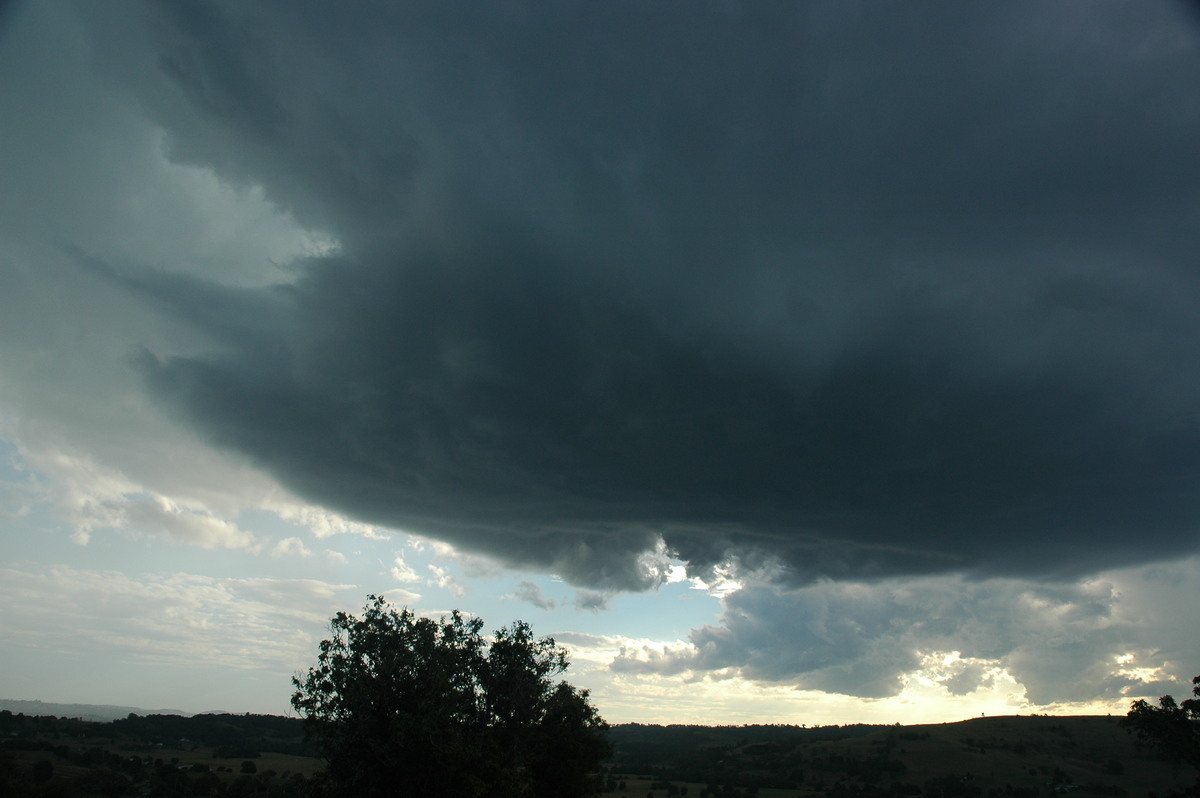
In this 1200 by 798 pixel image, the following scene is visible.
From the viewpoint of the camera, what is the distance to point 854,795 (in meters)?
117

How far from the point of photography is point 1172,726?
67.2m

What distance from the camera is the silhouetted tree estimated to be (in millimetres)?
66188

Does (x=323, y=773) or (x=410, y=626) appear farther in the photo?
(x=410, y=626)

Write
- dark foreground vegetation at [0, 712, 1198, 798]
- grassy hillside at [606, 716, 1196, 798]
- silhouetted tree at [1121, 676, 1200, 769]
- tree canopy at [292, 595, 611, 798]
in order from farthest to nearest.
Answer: grassy hillside at [606, 716, 1196, 798] < dark foreground vegetation at [0, 712, 1198, 798] < silhouetted tree at [1121, 676, 1200, 769] < tree canopy at [292, 595, 611, 798]

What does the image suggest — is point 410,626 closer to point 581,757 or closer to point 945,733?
point 581,757

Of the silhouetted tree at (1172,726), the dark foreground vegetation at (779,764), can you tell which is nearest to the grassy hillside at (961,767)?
the dark foreground vegetation at (779,764)

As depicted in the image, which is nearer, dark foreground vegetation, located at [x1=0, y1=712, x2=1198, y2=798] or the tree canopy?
the tree canopy

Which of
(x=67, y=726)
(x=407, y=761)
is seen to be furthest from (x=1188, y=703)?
(x=67, y=726)

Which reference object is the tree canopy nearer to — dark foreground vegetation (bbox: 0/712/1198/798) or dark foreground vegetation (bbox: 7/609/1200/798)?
dark foreground vegetation (bbox: 7/609/1200/798)

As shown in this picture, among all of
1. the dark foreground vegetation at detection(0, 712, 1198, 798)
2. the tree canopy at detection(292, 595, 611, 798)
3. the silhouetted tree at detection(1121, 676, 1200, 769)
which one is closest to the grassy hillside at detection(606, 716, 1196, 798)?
the dark foreground vegetation at detection(0, 712, 1198, 798)

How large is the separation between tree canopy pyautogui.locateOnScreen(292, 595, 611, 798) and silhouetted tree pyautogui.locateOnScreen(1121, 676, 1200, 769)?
64.1m

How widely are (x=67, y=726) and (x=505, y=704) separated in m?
176

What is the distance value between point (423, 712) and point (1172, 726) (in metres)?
76.8

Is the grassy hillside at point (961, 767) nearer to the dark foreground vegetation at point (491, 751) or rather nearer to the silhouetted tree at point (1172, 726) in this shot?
the dark foreground vegetation at point (491, 751)
